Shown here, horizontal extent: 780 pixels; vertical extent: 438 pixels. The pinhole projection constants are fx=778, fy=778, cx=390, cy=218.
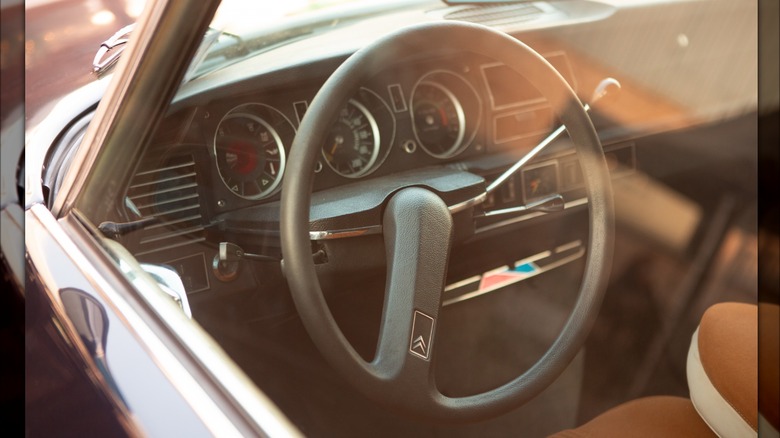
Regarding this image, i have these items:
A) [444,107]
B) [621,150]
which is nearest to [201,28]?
[444,107]

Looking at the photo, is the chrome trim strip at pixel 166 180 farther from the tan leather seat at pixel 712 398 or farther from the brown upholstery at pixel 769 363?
the brown upholstery at pixel 769 363

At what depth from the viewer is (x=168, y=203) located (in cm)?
150

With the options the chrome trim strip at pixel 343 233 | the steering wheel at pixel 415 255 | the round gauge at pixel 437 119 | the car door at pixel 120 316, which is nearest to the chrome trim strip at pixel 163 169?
the car door at pixel 120 316

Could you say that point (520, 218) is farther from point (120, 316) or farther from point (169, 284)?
point (120, 316)

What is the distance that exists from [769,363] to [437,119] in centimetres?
135

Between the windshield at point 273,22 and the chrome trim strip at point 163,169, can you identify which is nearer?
the chrome trim strip at point 163,169

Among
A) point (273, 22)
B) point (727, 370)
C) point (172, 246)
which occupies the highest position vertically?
point (273, 22)

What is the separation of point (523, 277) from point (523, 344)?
19cm

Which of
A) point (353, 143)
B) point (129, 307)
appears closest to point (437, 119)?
point (353, 143)

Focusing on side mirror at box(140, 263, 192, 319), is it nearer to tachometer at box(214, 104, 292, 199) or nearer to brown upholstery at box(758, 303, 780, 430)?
tachometer at box(214, 104, 292, 199)

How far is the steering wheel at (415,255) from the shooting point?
40.3 inches

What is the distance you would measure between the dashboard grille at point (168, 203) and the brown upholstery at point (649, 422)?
789 mm

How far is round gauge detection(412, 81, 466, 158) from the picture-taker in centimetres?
187

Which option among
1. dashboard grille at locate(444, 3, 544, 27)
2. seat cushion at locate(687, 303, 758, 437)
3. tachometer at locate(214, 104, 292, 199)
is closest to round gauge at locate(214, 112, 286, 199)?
tachometer at locate(214, 104, 292, 199)
